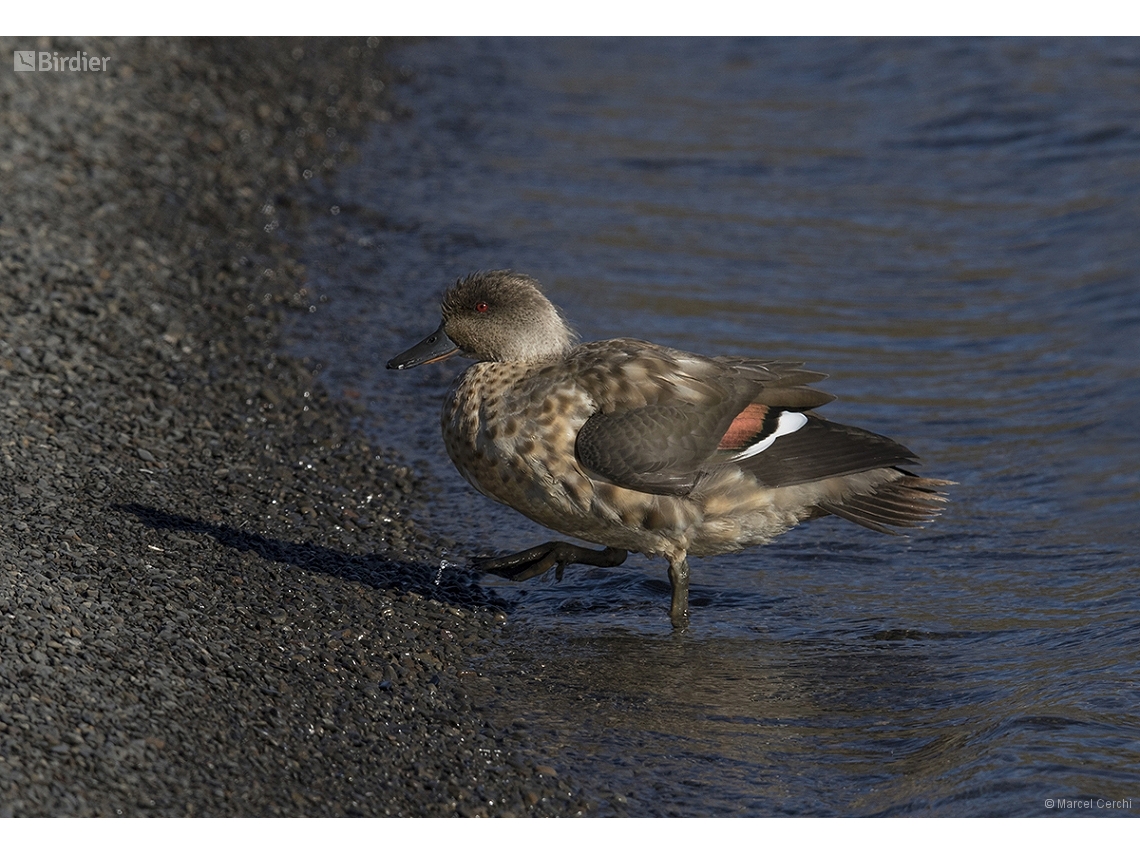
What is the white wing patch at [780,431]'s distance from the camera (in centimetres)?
646

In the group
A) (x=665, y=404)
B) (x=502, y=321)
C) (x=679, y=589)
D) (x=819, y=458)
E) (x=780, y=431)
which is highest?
(x=502, y=321)

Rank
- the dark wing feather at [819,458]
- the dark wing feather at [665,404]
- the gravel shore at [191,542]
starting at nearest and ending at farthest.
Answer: the gravel shore at [191,542] < the dark wing feather at [665,404] < the dark wing feather at [819,458]

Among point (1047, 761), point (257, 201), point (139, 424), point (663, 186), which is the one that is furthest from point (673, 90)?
point (1047, 761)

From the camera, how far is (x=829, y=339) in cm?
1023

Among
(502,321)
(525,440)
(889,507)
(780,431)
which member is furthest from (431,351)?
(889,507)

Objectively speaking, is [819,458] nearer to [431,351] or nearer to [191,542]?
[431,351]

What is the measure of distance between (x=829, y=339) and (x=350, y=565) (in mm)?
4725

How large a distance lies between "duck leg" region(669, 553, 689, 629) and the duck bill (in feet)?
4.87

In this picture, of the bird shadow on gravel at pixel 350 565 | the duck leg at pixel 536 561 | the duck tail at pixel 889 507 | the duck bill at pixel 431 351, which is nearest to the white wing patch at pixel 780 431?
the duck tail at pixel 889 507

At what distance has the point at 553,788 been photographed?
5.16 m

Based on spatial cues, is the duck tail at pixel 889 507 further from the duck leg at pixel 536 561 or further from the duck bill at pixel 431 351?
the duck bill at pixel 431 351

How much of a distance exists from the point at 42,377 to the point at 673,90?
1011 centimetres

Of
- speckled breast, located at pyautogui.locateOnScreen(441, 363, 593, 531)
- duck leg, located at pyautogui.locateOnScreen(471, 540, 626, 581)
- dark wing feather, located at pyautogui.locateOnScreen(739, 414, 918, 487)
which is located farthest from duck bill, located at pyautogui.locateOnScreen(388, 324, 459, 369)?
dark wing feather, located at pyautogui.locateOnScreen(739, 414, 918, 487)

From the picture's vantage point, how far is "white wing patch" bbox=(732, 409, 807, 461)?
6.46 metres
